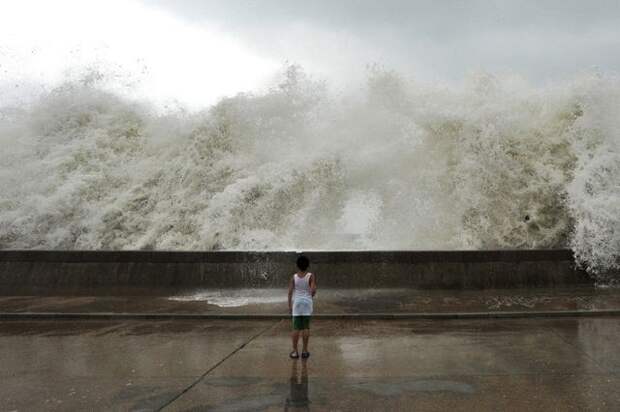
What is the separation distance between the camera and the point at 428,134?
11.8 m

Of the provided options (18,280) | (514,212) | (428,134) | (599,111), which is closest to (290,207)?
(428,134)

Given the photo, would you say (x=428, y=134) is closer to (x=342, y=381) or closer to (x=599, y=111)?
(x=599, y=111)

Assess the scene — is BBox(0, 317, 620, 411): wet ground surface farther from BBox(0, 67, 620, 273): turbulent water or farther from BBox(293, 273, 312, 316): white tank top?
BBox(0, 67, 620, 273): turbulent water

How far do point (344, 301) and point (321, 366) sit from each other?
2976 millimetres

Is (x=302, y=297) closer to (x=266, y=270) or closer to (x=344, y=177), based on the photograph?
(x=266, y=270)

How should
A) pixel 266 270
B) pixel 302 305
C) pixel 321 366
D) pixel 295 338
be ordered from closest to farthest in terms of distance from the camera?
pixel 321 366, pixel 295 338, pixel 302 305, pixel 266 270

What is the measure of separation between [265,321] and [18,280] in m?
5.38

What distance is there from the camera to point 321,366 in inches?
175

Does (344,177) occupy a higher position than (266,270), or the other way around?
(344,177)

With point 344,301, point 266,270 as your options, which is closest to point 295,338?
point 344,301

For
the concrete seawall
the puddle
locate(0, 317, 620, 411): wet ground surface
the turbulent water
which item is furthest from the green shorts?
the turbulent water

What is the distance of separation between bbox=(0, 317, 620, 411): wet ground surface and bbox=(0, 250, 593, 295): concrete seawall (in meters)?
2.14

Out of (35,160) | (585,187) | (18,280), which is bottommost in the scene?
(18,280)

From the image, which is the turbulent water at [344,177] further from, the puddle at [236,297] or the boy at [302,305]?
the boy at [302,305]
